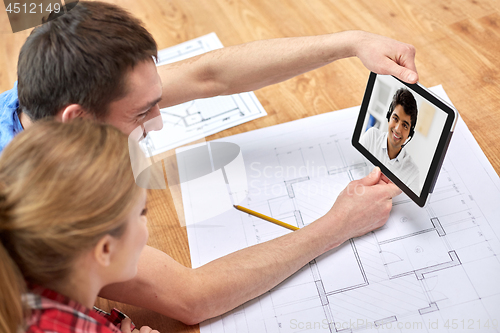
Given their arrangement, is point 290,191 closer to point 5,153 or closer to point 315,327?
point 315,327

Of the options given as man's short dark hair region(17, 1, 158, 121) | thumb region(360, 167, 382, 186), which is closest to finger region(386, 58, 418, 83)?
thumb region(360, 167, 382, 186)

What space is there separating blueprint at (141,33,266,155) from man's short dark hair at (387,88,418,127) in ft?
1.29

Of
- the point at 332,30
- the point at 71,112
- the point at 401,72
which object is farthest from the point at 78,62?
the point at 332,30

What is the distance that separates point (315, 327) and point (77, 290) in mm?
407

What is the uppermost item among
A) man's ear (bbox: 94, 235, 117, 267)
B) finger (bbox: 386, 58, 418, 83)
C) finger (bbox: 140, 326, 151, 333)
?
finger (bbox: 386, 58, 418, 83)

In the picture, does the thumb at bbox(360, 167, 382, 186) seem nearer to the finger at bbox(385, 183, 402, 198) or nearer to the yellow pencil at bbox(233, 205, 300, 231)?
the finger at bbox(385, 183, 402, 198)

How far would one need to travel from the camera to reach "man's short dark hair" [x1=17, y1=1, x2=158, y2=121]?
0.79 metres

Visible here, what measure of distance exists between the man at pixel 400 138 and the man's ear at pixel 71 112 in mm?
592

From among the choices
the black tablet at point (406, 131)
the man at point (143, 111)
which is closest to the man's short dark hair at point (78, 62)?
the man at point (143, 111)

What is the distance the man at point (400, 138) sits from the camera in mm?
828

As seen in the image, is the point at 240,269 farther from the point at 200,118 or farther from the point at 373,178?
the point at 200,118

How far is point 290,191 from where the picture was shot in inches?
38.5

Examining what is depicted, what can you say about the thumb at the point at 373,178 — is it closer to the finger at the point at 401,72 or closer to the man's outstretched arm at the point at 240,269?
the man's outstretched arm at the point at 240,269

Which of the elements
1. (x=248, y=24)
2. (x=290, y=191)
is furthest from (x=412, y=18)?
(x=290, y=191)
